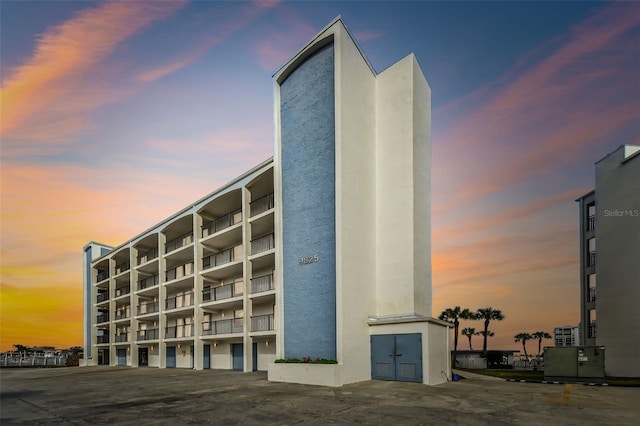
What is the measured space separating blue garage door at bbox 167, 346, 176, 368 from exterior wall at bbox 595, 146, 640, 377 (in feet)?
125

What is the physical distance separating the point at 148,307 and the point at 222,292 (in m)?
17.0

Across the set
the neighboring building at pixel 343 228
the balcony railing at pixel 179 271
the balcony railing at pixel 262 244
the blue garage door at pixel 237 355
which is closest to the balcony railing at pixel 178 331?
the balcony railing at pixel 179 271

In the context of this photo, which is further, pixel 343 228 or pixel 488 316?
pixel 488 316

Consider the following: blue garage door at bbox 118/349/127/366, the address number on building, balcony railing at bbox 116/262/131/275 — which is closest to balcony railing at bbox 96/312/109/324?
blue garage door at bbox 118/349/127/366

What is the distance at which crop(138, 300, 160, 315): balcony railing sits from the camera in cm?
4653

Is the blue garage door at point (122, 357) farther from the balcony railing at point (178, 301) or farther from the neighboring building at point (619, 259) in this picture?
the neighboring building at point (619, 259)

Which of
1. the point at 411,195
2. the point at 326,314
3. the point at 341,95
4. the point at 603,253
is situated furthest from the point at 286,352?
the point at 603,253

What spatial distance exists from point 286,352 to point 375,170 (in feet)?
40.1

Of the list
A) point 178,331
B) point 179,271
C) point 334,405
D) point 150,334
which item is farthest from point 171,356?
point 334,405

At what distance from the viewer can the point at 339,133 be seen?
23.6 metres

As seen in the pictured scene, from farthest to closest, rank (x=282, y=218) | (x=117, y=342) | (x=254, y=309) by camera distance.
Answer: (x=117, y=342), (x=254, y=309), (x=282, y=218)

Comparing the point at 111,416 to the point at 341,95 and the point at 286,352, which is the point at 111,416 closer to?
the point at 286,352

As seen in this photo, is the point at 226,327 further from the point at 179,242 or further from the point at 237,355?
the point at 179,242

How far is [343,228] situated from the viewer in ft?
74.7
